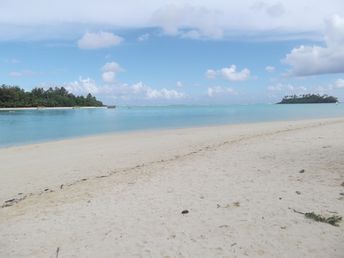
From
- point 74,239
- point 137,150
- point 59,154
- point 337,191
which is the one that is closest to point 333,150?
point 337,191

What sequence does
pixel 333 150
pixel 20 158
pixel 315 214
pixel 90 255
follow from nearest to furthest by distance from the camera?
pixel 90 255 → pixel 315 214 → pixel 333 150 → pixel 20 158

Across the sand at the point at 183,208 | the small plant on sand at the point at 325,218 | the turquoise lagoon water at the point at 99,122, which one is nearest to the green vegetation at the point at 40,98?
the turquoise lagoon water at the point at 99,122

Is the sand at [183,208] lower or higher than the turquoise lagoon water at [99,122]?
higher

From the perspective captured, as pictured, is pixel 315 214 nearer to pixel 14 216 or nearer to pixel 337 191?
pixel 337 191

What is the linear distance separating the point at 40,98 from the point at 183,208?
163 meters

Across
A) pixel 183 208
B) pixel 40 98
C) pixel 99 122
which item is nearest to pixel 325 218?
pixel 183 208

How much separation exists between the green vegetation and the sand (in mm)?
137552

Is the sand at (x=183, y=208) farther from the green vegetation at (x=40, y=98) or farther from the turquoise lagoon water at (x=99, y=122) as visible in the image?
the green vegetation at (x=40, y=98)

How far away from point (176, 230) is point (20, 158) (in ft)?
43.1

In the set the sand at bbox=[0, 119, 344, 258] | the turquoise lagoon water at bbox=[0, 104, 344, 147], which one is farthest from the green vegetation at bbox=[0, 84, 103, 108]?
the sand at bbox=[0, 119, 344, 258]

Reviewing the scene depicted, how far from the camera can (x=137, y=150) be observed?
18906 millimetres

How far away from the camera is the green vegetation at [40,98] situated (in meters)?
142

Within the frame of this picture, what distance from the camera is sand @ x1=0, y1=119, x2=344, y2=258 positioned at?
5941 millimetres

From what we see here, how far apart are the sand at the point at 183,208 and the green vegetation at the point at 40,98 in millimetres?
137552
